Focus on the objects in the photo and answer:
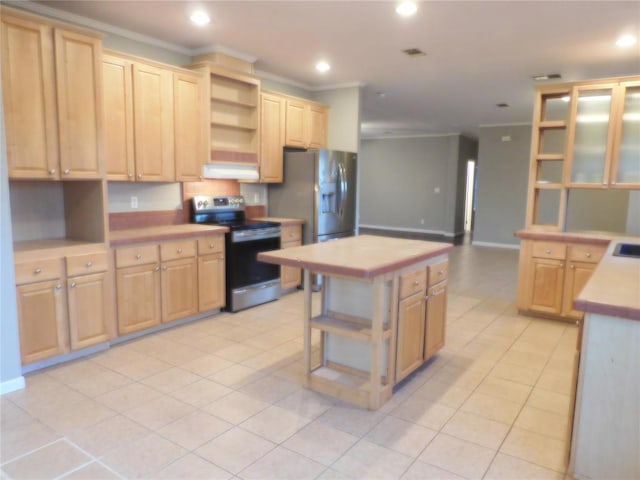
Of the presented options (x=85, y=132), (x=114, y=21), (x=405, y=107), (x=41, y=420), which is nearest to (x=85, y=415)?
(x=41, y=420)

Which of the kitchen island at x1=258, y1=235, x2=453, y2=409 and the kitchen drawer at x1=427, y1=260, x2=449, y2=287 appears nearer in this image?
the kitchen island at x1=258, y1=235, x2=453, y2=409

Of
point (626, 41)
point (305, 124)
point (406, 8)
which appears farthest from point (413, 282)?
point (305, 124)

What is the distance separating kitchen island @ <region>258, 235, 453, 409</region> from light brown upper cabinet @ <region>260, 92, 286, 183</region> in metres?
2.39

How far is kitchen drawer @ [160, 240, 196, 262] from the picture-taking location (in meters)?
3.83

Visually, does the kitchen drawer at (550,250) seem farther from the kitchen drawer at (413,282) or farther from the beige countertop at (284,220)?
the beige countertop at (284,220)

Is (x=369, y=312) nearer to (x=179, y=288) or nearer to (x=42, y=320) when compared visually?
(x=179, y=288)

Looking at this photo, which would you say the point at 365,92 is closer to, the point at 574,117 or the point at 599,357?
the point at 574,117

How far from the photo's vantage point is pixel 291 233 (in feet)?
17.3

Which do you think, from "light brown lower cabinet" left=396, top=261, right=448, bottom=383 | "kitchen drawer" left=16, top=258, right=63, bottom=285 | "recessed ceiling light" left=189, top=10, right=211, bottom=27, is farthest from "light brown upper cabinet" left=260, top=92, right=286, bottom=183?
"light brown lower cabinet" left=396, top=261, right=448, bottom=383

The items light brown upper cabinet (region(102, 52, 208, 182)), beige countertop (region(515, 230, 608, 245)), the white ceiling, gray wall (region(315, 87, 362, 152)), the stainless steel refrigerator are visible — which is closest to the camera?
the white ceiling

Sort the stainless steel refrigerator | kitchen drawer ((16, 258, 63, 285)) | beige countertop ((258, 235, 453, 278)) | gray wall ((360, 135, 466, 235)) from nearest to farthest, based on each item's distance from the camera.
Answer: beige countertop ((258, 235, 453, 278))
kitchen drawer ((16, 258, 63, 285))
the stainless steel refrigerator
gray wall ((360, 135, 466, 235))

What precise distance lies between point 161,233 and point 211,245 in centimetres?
55

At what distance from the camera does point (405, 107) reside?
7.34m

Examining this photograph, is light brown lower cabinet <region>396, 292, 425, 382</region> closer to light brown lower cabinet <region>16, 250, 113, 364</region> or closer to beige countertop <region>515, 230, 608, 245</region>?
beige countertop <region>515, 230, 608, 245</region>
